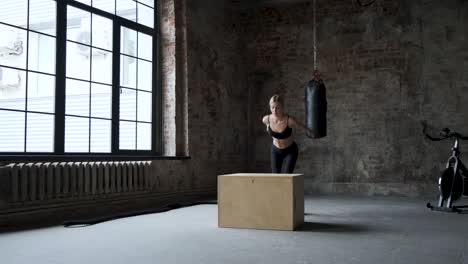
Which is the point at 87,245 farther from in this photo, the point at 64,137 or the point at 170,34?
the point at 170,34

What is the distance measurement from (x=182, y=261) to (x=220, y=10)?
6.70 m

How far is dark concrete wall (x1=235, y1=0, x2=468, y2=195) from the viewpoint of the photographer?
848 centimetres

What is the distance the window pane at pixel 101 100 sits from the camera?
21.7 ft

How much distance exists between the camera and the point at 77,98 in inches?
250

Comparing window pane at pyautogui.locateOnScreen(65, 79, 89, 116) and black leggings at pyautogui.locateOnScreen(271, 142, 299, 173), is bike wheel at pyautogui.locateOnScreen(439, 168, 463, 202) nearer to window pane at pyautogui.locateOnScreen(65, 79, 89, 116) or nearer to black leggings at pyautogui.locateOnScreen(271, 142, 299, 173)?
black leggings at pyautogui.locateOnScreen(271, 142, 299, 173)

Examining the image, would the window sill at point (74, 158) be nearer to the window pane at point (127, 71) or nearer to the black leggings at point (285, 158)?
the window pane at point (127, 71)

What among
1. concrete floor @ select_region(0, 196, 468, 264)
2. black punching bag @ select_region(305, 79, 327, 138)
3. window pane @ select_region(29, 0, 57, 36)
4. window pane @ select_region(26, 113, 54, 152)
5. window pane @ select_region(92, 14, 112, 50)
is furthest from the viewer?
black punching bag @ select_region(305, 79, 327, 138)

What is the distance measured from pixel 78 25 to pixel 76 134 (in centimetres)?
141

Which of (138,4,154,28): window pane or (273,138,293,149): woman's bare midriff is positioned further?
(138,4,154,28): window pane

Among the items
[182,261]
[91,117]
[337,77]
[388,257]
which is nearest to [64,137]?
[91,117]

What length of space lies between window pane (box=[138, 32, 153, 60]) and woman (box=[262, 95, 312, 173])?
2434mm

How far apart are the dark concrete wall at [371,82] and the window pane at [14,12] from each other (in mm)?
4829

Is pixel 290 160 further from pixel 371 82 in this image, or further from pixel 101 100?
pixel 371 82

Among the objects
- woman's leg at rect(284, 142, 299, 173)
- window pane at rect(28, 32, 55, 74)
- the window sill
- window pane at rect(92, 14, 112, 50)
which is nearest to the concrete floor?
woman's leg at rect(284, 142, 299, 173)
